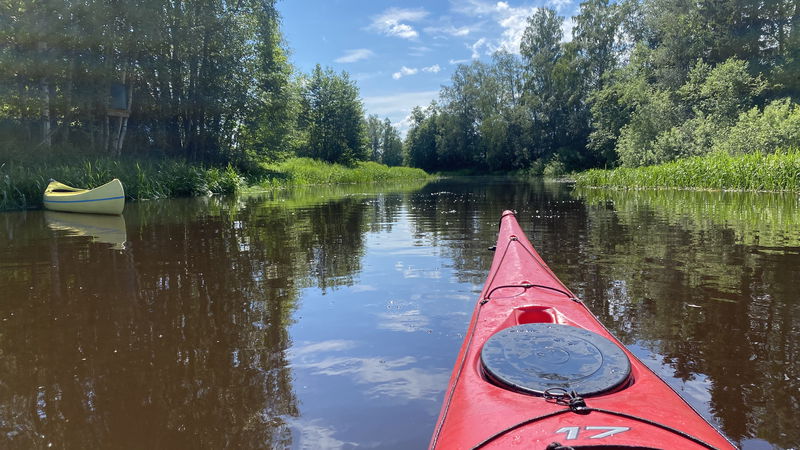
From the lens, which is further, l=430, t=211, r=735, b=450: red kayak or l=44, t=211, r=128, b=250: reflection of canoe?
l=44, t=211, r=128, b=250: reflection of canoe

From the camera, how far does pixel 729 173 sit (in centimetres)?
1716

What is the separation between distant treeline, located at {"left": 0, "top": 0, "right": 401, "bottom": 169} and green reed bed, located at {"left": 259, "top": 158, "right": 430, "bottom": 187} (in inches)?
75.2

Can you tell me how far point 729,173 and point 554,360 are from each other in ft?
64.0

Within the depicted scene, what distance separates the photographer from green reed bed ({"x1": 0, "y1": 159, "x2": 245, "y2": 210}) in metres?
14.2

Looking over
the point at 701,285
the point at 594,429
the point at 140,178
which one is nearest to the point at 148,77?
the point at 140,178

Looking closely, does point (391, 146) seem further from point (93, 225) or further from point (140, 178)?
point (93, 225)

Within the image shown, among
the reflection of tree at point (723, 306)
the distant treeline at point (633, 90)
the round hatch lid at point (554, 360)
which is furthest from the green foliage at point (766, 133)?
the round hatch lid at point (554, 360)

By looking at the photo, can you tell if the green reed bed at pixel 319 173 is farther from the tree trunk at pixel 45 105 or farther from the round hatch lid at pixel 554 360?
the round hatch lid at pixel 554 360

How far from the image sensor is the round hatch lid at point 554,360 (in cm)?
178

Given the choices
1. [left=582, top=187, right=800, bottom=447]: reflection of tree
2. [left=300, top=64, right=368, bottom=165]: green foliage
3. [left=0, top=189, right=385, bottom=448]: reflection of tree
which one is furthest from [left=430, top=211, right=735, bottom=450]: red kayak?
[left=300, top=64, right=368, bottom=165]: green foliage

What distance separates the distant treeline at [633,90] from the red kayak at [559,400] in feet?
69.4

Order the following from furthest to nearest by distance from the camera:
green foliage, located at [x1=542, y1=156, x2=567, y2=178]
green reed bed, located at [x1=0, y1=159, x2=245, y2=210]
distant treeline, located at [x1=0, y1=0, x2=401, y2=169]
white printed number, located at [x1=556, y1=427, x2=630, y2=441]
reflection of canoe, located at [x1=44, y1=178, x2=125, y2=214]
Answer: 1. green foliage, located at [x1=542, y1=156, x2=567, y2=178]
2. distant treeline, located at [x1=0, y1=0, x2=401, y2=169]
3. green reed bed, located at [x1=0, y1=159, x2=245, y2=210]
4. reflection of canoe, located at [x1=44, y1=178, x2=125, y2=214]
5. white printed number, located at [x1=556, y1=427, x2=630, y2=441]

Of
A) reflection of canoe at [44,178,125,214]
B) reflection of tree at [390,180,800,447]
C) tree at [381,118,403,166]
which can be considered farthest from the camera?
tree at [381,118,403,166]

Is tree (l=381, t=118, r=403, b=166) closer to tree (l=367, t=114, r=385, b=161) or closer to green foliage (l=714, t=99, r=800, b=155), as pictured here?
tree (l=367, t=114, r=385, b=161)
